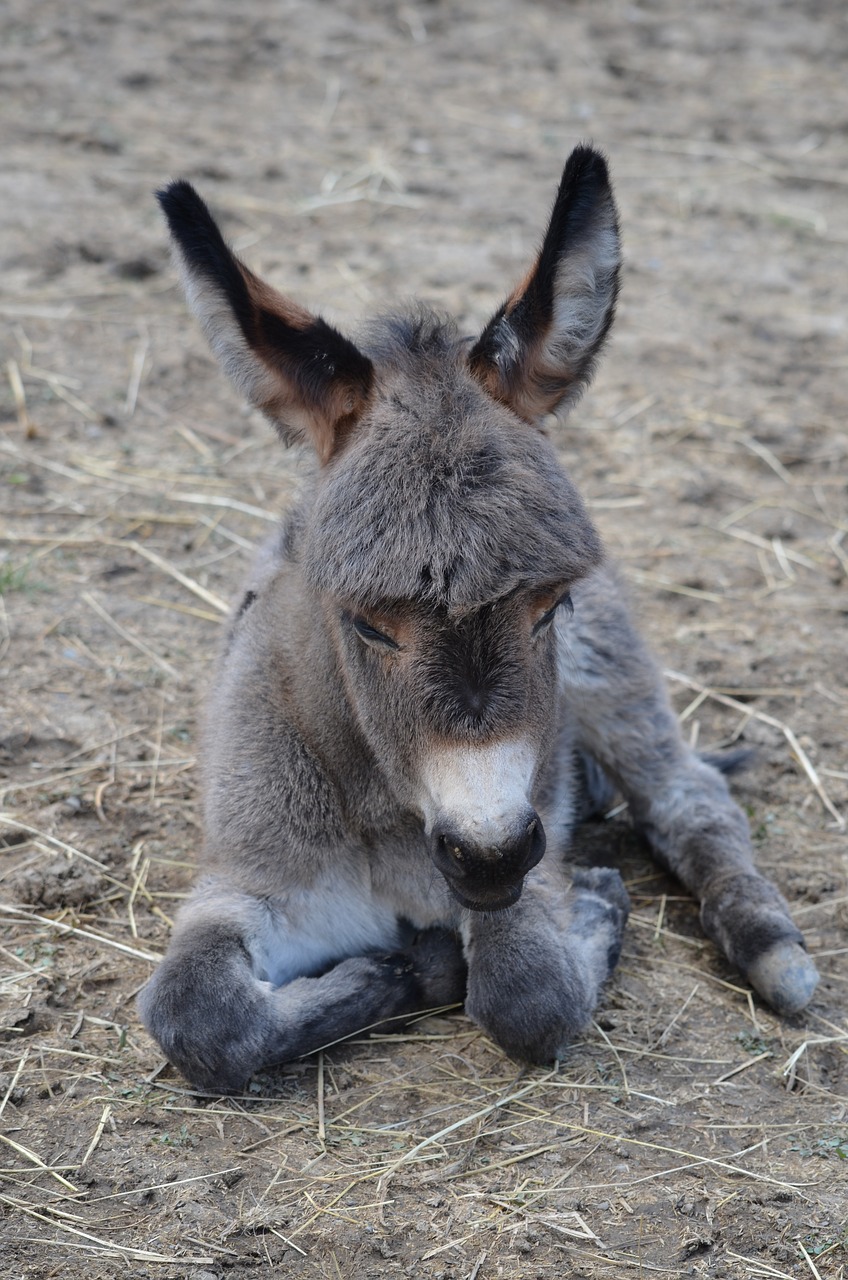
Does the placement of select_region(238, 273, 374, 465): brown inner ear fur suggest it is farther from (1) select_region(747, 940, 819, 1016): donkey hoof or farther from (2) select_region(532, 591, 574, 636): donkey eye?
(1) select_region(747, 940, 819, 1016): donkey hoof

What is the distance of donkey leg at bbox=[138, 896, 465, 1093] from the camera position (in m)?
3.64

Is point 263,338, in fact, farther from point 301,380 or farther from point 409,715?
point 409,715

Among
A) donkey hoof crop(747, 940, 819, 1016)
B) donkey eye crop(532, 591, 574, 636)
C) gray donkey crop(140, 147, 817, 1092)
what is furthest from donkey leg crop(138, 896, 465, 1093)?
donkey eye crop(532, 591, 574, 636)

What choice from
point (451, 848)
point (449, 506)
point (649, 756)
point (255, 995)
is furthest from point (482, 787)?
point (649, 756)

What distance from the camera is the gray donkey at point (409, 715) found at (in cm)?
323

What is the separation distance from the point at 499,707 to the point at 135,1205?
1.52 metres

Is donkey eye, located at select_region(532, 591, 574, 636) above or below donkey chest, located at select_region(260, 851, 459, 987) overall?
above

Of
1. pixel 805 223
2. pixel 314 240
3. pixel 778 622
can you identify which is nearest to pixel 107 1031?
Answer: pixel 778 622

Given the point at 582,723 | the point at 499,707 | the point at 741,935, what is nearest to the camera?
the point at 499,707

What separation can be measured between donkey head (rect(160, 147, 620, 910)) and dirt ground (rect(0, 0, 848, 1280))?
2.84 feet

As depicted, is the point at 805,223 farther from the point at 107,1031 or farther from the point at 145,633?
the point at 107,1031

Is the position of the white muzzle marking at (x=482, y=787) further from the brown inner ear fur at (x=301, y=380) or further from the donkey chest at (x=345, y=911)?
the brown inner ear fur at (x=301, y=380)

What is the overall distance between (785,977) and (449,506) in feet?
6.49

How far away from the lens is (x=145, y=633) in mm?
5762
